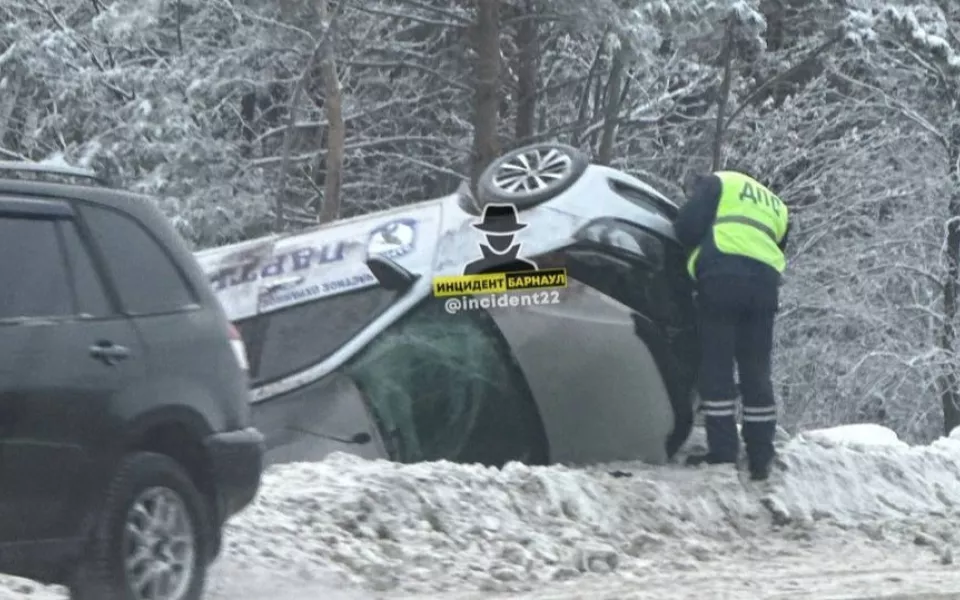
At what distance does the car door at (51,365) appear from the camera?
5.88 meters

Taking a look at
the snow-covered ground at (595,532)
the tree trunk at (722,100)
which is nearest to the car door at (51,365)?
the snow-covered ground at (595,532)

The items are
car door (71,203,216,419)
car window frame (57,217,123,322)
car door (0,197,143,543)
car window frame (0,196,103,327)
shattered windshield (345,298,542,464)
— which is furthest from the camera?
shattered windshield (345,298,542,464)

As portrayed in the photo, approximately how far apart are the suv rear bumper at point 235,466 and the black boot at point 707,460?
162 inches

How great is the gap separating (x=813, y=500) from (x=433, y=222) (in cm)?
269

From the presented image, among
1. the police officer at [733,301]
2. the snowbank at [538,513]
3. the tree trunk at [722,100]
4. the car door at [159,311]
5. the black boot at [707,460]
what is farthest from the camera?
the tree trunk at [722,100]

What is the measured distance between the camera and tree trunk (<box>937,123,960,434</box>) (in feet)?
72.8

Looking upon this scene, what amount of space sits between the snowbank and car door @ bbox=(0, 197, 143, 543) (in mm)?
1819

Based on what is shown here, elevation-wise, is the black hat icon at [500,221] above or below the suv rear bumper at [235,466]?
above

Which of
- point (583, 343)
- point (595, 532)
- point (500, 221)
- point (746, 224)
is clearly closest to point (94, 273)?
point (595, 532)

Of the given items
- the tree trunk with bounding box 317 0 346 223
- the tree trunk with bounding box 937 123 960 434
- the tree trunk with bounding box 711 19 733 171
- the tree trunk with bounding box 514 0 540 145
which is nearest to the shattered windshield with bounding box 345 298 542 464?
the tree trunk with bounding box 317 0 346 223

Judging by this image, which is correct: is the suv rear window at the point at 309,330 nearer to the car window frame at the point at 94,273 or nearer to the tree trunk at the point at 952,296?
the car window frame at the point at 94,273

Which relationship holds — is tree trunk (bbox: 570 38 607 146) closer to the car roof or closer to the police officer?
the police officer

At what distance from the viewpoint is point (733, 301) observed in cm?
1034

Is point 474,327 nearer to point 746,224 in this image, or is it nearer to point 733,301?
Result: point 733,301
